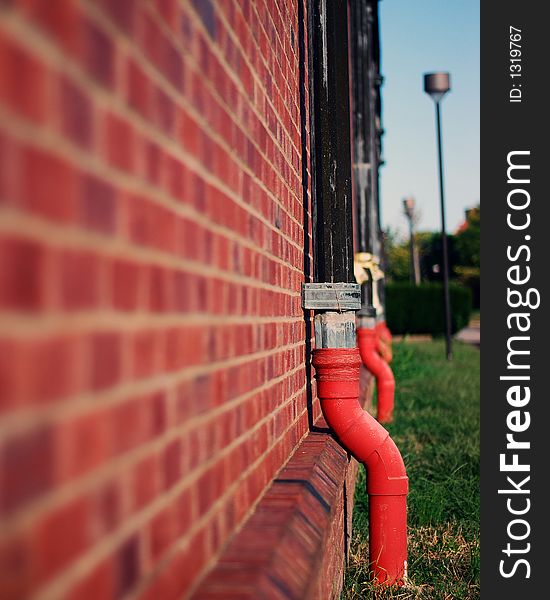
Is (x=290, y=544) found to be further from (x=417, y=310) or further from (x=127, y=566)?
(x=417, y=310)

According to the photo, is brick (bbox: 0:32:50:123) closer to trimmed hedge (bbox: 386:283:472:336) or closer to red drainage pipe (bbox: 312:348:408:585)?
red drainage pipe (bbox: 312:348:408:585)

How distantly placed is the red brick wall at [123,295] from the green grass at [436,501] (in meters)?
1.69

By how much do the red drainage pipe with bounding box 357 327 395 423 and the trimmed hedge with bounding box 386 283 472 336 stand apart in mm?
17380

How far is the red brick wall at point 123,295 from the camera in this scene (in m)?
0.85

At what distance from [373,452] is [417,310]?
22.2 meters

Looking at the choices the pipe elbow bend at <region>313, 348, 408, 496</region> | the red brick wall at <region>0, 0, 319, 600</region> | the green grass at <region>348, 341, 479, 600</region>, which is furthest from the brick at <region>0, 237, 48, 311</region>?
the green grass at <region>348, 341, 479, 600</region>

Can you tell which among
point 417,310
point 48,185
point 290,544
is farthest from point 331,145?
point 417,310

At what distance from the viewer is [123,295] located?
1.13m

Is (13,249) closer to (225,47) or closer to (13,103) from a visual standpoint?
(13,103)

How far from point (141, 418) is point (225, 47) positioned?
39.1 inches

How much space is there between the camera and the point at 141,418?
121 cm

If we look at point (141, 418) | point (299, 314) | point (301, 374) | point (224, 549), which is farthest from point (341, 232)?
point (141, 418)

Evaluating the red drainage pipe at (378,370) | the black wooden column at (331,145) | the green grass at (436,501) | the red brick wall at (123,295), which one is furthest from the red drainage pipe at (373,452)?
the red drainage pipe at (378,370)

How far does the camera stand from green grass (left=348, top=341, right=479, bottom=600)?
3498 mm
